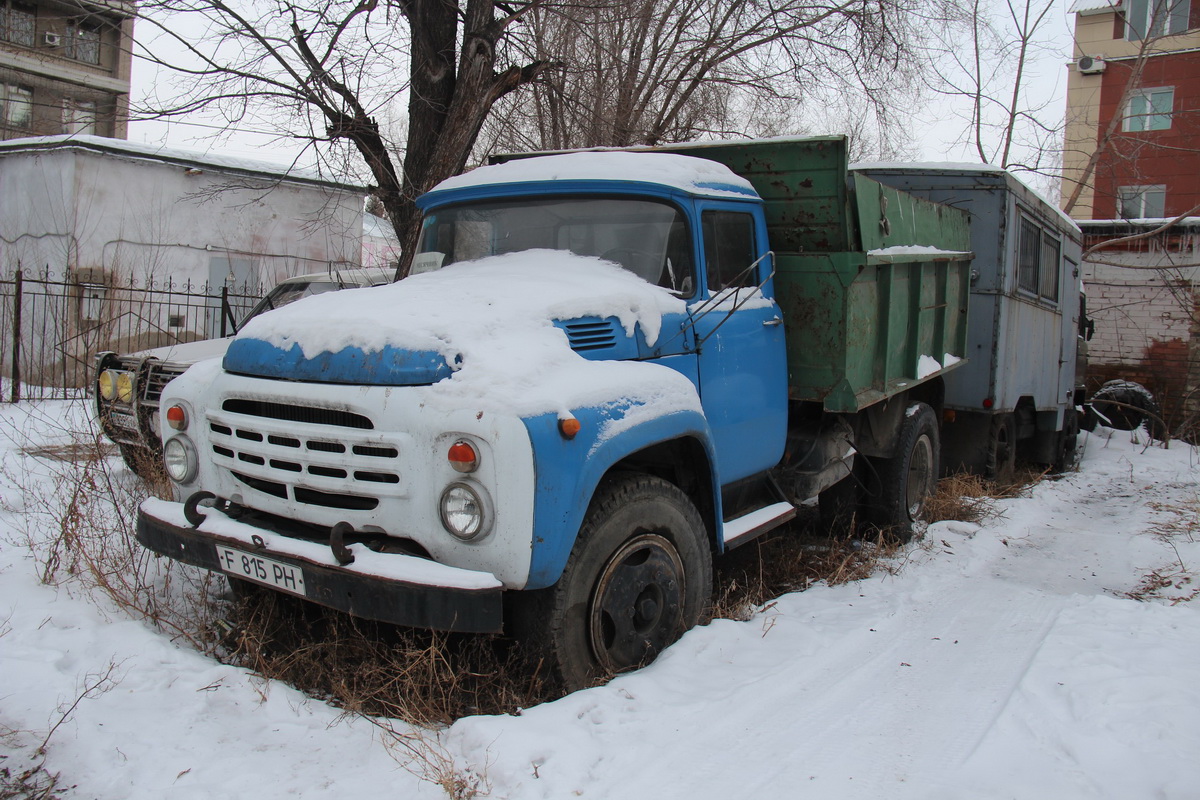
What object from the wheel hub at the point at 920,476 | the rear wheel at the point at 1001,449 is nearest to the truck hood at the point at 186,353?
the wheel hub at the point at 920,476

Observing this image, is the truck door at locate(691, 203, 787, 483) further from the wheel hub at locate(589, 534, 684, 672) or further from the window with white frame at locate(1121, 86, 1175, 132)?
the window with white frame at locate(1121, 86, 1175, 132)

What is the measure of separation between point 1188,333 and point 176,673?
14871 mm

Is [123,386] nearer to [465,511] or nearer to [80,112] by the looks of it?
[465,511]

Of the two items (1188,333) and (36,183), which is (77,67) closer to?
(36,183)

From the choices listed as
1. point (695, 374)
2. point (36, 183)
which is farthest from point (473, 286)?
point (36, 183)

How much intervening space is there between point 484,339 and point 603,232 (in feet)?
4.21

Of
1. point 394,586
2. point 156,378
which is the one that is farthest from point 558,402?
point 156,378

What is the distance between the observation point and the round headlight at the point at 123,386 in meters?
6.66

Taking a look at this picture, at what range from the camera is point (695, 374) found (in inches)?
172

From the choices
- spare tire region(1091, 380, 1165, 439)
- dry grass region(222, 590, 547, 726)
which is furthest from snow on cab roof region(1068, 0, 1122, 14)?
dry grass region(222, 590, 547, 726)

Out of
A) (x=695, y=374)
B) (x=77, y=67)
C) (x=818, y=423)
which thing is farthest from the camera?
(x=77, y=67)

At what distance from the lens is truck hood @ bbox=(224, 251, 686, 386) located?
10.9ft

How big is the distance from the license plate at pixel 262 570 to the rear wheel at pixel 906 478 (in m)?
4.47

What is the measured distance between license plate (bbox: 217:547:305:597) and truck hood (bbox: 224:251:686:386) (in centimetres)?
74
